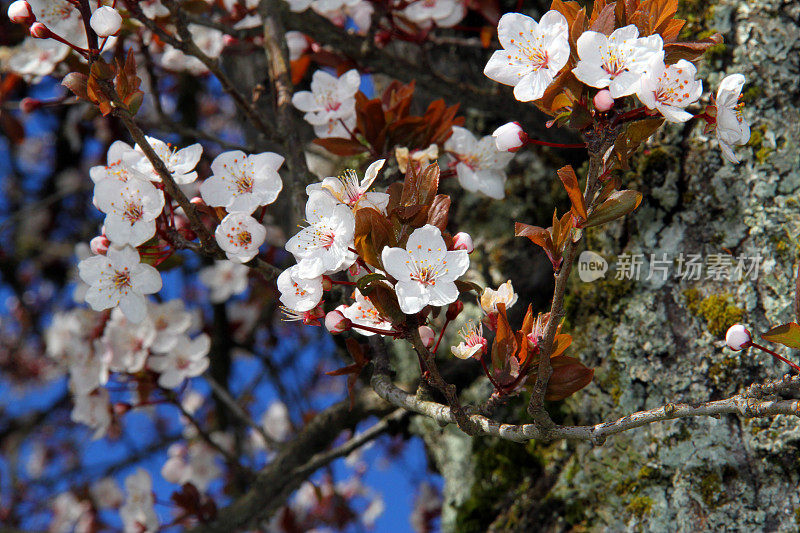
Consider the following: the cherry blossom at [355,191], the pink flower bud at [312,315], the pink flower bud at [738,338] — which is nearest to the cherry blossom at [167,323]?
the pink flower bud at [312,315]

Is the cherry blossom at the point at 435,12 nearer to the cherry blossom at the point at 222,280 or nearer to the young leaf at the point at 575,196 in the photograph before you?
the young leaf at the point at 575,196

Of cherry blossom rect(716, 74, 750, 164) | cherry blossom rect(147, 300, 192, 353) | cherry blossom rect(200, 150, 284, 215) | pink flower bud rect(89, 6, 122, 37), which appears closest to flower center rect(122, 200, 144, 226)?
cherry blossom rect(200, 150, 284, 215)

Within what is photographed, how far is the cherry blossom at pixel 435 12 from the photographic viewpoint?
1708mm

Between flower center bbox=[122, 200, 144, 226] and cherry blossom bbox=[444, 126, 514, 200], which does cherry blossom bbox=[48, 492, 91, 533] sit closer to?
flower center bbox=[122, 200, 144, 226]

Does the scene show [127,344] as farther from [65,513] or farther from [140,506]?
[65,513]

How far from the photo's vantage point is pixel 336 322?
1.03 m

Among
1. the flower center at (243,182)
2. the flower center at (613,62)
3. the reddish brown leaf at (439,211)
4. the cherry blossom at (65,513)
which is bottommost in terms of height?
the cherry blossom at (65,513)

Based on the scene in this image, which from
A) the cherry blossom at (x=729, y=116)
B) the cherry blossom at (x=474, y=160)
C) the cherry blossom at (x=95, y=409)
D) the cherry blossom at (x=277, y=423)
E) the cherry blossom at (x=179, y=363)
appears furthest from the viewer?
the cherry blossom at (x=277, y=423)

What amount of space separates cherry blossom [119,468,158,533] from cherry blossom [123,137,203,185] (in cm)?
122

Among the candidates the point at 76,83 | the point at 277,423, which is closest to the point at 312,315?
the point at 76,83

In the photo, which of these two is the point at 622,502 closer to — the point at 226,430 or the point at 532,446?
the point at 532,446

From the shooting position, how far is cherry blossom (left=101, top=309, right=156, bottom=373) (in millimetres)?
1779

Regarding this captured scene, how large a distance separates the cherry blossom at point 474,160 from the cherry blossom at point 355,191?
399 mm

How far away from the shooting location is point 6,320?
430cm
